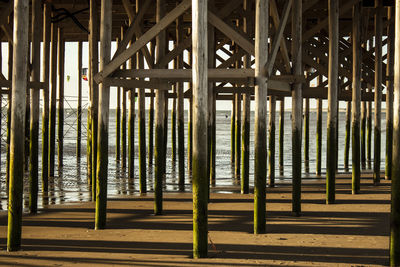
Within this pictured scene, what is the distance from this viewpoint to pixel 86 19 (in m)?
18.4

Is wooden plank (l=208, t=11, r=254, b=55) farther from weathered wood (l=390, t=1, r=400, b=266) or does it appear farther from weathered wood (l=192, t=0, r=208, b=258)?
weathered wood (l=390, t=1, r=400, b=266)

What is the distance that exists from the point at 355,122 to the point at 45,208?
571 centimetres

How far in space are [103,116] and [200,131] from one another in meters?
2.29

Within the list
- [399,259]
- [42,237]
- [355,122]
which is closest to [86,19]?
[355,122]

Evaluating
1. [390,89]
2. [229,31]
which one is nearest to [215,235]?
[229,31]

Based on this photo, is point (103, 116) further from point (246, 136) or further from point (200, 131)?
point (246, 136)

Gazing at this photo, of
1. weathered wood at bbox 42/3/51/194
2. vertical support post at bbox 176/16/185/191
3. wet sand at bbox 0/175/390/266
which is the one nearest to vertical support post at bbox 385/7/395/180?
wet sand at bbox 0/175/390/266

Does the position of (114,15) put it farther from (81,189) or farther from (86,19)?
(81,189)

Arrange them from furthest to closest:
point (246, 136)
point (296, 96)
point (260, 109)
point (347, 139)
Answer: point (347, 139) < point (246, 136) < point (296, 96) < point (260, 109)

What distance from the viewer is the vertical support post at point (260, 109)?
807 centimetres

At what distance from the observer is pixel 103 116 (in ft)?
29.0

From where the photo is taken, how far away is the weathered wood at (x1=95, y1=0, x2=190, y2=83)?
343 inches

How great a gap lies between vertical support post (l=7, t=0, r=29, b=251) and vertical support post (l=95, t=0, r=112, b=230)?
150 cm

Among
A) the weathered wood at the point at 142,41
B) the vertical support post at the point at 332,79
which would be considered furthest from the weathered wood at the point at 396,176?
the vertical support post at the point at 332,79
